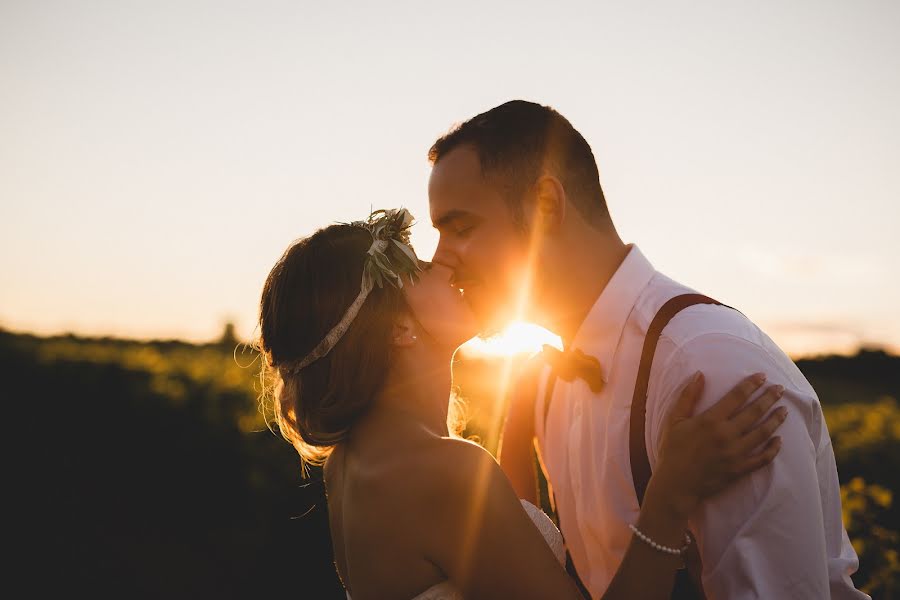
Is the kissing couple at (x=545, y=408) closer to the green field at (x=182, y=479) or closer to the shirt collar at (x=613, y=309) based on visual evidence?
the shirt collar at (x=613, y=309)

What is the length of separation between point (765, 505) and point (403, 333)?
5.44 feet

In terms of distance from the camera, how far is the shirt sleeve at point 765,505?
7.05ft

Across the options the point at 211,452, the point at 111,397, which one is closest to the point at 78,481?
the point at 111,397

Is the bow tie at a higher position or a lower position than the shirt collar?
lower

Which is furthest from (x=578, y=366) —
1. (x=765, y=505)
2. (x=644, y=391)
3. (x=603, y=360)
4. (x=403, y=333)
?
(x=765, y=505)

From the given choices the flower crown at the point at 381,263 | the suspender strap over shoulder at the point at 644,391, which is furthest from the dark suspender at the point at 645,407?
the flower crown at the point at 381,263

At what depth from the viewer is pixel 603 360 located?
297 centimetres

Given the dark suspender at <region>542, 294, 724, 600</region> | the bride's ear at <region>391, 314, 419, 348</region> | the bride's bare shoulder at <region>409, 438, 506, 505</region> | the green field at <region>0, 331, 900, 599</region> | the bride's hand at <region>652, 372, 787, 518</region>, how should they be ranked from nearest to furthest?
the bride's hand at <region>652, 372, 787, 518</region>, the bride's bare shoulder at <region>409, 438, 506, 505</region>, the dark suspender at <region>542, 294, 724, 600</region>, the bride's ear at <region>391, 314, 419, 348</region>, the green field at <region>0, 331, 900, 599</region>

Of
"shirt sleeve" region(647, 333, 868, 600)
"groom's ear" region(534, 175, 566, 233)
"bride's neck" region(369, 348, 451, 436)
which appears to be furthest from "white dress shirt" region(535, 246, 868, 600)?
"bride's neck" region(369, 348, 451, 436)

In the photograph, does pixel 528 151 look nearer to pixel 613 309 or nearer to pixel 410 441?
pixel 613 309

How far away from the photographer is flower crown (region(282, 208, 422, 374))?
116 inches

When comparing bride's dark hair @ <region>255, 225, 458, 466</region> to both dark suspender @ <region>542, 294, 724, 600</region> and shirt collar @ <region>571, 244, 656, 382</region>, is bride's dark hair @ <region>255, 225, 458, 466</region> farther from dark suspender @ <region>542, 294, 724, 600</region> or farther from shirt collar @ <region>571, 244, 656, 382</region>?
dark suspender @ <region>542, 294, 724, 600</region>

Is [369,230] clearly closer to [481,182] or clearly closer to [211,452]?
[481,182]

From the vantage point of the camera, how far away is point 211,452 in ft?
35.9
